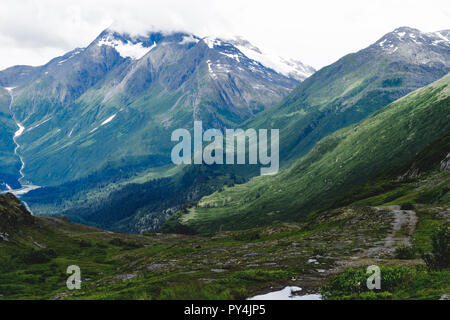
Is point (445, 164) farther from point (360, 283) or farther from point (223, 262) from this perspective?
point (360, 283)

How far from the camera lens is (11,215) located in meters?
110

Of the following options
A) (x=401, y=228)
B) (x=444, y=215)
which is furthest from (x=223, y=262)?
(x=444, y=215)

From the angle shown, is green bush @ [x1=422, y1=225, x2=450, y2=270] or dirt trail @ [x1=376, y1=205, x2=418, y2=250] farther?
dirt trail @ [x1=376, y1=205, x2=418, y2=250]

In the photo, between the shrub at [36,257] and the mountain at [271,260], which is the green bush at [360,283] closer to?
the mountain at [271,260]

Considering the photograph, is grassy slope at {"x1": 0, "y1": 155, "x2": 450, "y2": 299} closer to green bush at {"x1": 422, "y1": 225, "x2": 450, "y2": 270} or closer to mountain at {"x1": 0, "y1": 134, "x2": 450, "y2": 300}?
mountain at {"x1": 0, "y1": 134, "x2": 450, "y2": 300}

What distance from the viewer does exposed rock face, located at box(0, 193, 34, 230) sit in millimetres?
104875

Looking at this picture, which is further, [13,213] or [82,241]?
[82,241]

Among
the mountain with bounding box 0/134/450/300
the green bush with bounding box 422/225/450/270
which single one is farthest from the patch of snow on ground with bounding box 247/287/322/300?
the green bush with bounding box 422/225/450/270

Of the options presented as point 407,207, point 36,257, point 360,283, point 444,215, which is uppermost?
point 360,283

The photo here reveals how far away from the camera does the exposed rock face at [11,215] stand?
10488 cm

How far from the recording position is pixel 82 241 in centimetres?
12588
